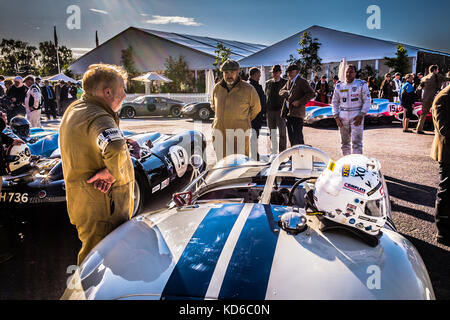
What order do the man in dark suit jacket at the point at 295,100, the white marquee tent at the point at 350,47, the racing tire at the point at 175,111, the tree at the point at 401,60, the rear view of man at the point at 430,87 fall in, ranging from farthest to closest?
the white marquee tent at the point at 350,47
the tree at the point at 401,60
the racing tire at the point at 175,111
the rear view of man at the point at 430,87
the man in dark suit jacket at the point at 295,100

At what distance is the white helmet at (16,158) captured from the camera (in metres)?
3.24

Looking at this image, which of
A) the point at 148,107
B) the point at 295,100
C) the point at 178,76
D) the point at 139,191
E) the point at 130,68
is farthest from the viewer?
the point at 130,68

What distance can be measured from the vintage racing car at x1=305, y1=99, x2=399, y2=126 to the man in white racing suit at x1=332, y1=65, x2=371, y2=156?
487cm

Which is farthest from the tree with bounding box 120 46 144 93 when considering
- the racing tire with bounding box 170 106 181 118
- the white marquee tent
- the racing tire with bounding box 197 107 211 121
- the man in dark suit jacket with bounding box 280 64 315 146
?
the man in dark suit jacket with bounding box 280 64 315 146

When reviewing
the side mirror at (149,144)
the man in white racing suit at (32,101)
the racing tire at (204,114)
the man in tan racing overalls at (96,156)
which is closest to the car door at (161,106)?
the racing tire at (204,114)

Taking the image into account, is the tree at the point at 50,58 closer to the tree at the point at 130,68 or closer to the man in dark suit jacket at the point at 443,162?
the tree at the point at 130,68

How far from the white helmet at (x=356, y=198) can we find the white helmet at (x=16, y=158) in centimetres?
301

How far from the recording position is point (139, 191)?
3791 millimetres

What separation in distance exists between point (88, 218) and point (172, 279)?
913 mm

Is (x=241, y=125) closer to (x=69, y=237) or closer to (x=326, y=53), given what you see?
(x=69, y=237)

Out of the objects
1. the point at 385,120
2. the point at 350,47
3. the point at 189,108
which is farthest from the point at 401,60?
the point at 189,108

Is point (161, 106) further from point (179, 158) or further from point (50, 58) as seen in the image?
point (50, 58)

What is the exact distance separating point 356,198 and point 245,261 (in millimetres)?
649
